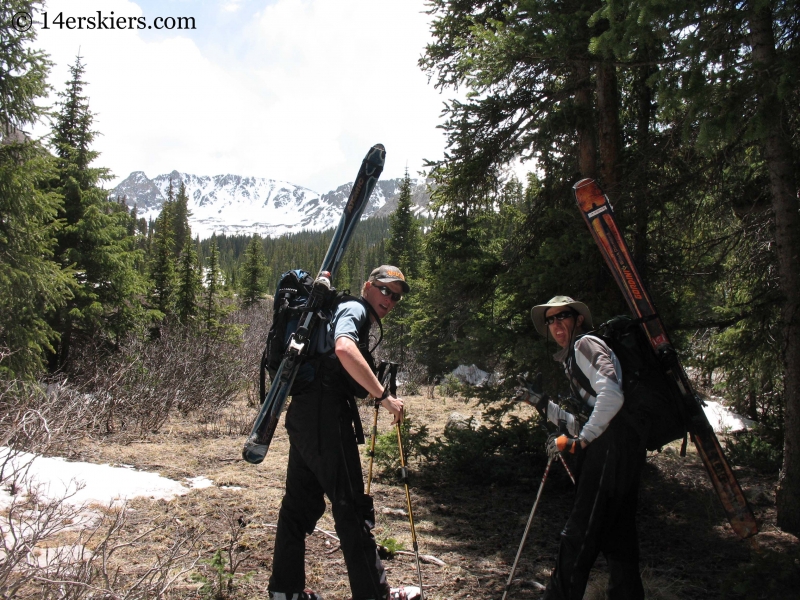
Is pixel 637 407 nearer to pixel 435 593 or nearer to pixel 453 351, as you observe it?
pixel 435 593

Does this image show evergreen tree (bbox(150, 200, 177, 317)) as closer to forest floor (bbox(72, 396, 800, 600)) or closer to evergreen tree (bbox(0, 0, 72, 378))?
evergreen tree (bbox(0, 0, 72, 378))

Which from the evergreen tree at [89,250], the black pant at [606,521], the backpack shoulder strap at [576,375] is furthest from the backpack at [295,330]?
the evergreen tree at [89,250]

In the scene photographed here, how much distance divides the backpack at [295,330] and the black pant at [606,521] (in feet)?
5.06

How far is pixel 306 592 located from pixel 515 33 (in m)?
5.72

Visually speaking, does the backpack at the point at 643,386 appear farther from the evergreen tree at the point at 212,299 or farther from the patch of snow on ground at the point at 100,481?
the evergreen tree at the point at 212,299

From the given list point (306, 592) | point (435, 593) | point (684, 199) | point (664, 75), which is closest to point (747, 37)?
point (664, 75)

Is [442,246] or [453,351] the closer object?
[453,351]

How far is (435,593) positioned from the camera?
161 inches

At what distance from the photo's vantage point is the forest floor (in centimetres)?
406

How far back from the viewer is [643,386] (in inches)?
140

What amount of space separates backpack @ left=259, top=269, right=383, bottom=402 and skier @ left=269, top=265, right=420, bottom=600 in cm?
3

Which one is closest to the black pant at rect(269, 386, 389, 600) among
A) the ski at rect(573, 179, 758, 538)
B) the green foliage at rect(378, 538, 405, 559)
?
the green foliage at rect(378, 538, 405, 559)

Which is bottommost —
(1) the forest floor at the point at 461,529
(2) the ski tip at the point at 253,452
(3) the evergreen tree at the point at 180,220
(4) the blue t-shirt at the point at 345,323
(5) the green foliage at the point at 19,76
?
(1) the forest floor at the point at 461,529

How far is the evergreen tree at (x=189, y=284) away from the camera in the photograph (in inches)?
912
